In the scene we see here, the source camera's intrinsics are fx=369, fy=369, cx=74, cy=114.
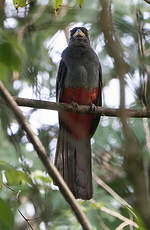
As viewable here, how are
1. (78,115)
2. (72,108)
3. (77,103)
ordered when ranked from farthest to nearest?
(78,115), (77,103), (72,108)

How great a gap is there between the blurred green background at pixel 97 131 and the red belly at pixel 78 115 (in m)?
0.16

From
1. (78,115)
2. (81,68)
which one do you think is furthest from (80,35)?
(78,115)

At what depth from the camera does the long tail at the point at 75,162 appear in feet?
11.7

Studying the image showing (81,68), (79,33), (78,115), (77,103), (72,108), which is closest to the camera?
(72,108)

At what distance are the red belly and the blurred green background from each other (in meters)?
0.16

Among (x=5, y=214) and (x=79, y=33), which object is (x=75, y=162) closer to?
(x=79, y=33)

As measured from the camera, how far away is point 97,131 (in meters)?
4.60

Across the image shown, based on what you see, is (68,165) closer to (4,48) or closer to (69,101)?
(69,101)

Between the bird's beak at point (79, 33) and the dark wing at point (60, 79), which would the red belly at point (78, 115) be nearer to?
the dark wing at point (60, 79)

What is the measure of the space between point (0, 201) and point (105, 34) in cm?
68

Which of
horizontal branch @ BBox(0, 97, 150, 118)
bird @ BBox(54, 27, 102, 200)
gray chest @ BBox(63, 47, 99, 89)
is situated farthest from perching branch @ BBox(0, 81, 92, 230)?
gray chest @ BBox(63, 47, 99, 89)

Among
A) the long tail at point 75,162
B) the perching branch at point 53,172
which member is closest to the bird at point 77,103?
the long tail at point 75,162

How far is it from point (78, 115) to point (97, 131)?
425 millimetres

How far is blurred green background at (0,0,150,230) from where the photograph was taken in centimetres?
119
